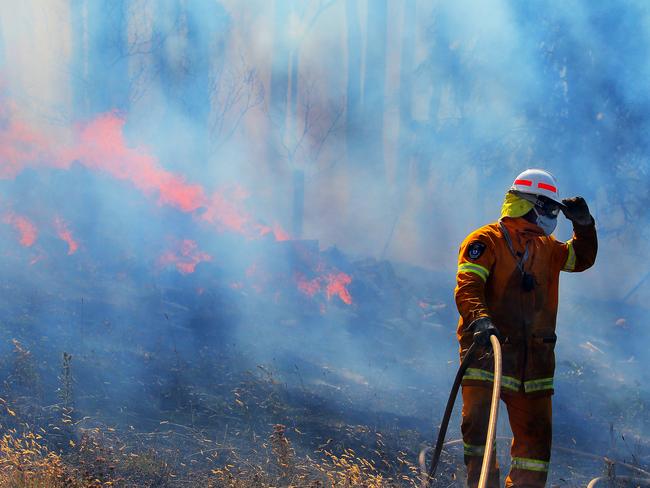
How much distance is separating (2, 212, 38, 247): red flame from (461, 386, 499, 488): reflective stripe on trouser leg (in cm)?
991

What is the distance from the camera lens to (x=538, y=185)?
13.8 feet

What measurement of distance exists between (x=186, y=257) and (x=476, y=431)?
912 cm

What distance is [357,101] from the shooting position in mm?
23562

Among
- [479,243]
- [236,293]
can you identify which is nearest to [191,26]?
[236,293]

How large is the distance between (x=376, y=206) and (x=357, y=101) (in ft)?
11.5

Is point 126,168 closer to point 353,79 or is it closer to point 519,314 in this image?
point 353,79

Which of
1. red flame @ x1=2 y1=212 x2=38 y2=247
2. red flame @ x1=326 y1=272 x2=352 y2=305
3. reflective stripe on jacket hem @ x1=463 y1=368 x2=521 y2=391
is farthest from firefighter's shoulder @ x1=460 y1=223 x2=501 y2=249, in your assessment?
red flame @ x1=2 y1=212 x2=38 y2=247

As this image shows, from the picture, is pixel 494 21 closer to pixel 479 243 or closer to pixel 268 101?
pixel 268 101

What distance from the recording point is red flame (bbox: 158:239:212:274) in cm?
1220

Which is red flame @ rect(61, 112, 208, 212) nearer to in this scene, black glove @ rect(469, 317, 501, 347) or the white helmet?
the white helmet

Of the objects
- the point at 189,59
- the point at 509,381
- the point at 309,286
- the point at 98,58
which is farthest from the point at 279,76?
the point at 509,381

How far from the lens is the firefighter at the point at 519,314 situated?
4055mm

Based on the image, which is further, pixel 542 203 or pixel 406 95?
pixel 406 95

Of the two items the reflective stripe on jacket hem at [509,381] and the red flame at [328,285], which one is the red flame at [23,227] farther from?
the reflective stripe on jacket hem at [509,381]
